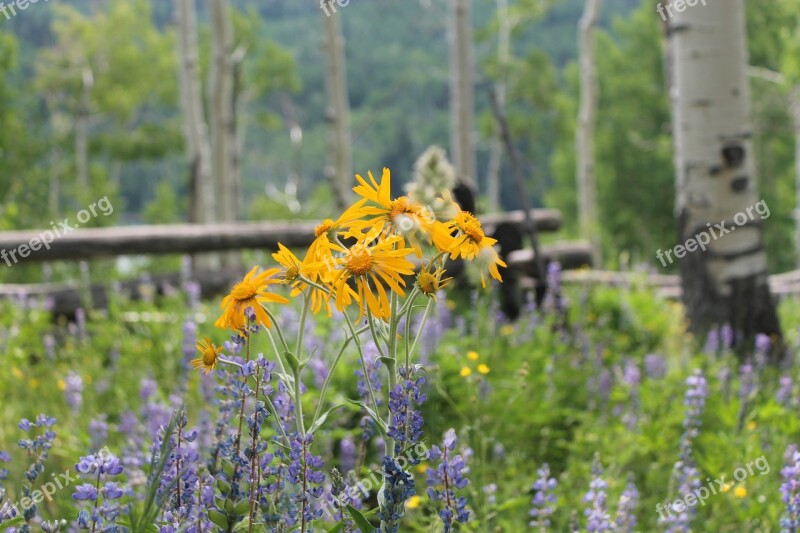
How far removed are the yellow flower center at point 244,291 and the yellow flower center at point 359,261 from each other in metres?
0.17

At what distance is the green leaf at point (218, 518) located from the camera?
5.14ft

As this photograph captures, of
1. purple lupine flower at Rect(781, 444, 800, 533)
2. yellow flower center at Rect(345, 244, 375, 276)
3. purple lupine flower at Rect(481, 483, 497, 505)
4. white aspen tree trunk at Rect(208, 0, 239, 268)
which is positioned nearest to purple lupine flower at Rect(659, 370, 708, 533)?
purple lupine flower at Rect(781, 444, 800, 533)

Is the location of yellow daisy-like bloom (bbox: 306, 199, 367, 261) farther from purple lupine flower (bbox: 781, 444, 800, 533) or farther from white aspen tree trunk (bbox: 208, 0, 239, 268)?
white aspen tree trunk (bbox: 208, 0, 239, 268)

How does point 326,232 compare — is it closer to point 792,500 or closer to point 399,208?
point 399,208

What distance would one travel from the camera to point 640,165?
90.4ft

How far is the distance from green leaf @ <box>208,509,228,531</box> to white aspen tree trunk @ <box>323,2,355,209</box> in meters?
8.52

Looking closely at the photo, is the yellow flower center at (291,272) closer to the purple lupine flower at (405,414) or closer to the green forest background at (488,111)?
the purple lupine flower at (405,414)

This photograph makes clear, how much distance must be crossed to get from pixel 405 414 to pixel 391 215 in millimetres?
352

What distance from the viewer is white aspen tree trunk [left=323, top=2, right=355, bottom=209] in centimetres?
1051

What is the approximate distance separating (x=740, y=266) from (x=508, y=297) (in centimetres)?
155

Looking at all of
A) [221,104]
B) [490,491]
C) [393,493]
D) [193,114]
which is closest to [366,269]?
[393,493]

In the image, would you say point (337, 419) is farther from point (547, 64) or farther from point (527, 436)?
point (547, 64)

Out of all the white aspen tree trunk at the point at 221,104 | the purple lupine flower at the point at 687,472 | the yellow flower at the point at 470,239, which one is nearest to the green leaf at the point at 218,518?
the yellow flower at the point at 470,239

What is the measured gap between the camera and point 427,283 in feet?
4.68
